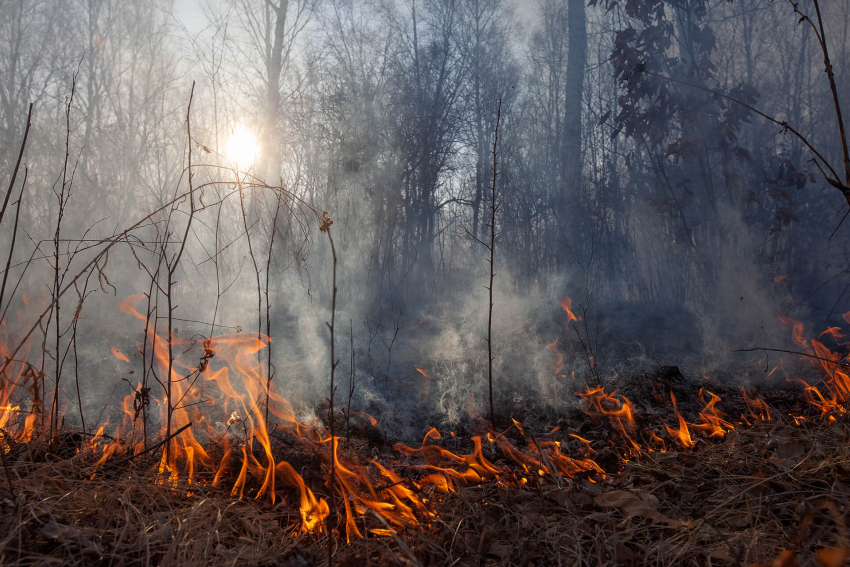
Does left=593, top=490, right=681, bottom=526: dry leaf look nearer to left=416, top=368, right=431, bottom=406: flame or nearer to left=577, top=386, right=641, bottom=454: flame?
left=577, top=386, right=641, bottom=454: flame

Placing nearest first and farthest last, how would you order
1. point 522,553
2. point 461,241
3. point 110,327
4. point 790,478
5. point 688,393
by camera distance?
point 522,553 < point 790,478 < point 688,393 < point 110,327 < point 461,241

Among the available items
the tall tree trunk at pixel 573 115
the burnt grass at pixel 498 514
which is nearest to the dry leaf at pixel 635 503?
the burnt grass at pixel 498 514

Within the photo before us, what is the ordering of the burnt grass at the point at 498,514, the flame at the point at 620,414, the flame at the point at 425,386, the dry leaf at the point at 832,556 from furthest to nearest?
the flame at the point at 425,386 → the flame at the point at 620,414 → the burnt grass at the point at 498,514 → the dry leaf at the point at 832,556

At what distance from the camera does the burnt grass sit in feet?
4.55

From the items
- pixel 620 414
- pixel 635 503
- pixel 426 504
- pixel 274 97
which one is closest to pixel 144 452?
pixel 426 504

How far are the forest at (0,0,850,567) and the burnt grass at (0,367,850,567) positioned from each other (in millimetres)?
14

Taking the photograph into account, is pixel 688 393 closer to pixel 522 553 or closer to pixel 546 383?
pixel 546 383

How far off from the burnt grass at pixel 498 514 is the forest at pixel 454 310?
0.01m

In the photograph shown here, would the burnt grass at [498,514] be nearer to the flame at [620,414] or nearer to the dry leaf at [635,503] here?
the dry leaf at [635,503]

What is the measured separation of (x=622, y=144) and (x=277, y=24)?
760 centimetres

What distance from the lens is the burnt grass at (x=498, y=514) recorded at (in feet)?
4.55

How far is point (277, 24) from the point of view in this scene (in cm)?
962

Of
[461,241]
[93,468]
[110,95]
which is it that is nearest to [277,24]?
[110,95]

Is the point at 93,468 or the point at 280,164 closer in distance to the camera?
the point at 93,468
